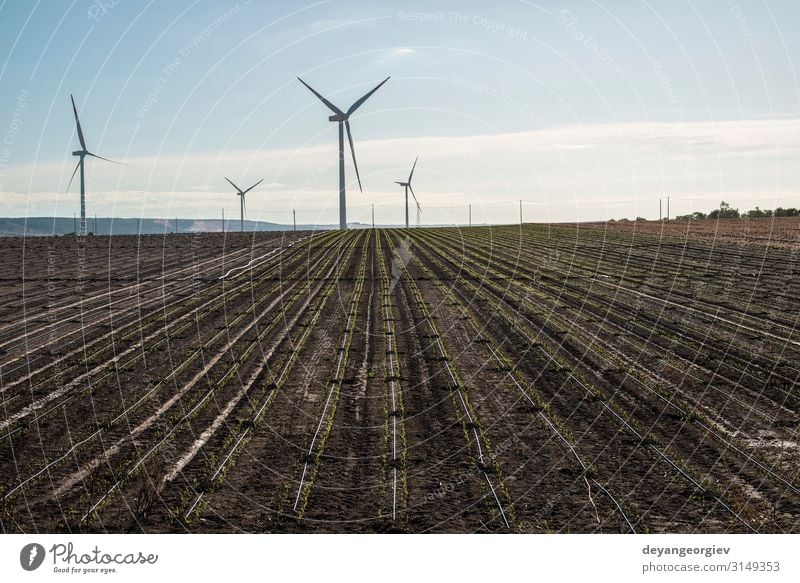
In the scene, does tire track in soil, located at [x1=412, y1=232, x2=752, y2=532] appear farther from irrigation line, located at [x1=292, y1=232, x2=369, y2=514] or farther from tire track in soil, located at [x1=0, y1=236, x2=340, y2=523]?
tire track in soil, located at [x1=0, y1=236, x2=340, y2=523]

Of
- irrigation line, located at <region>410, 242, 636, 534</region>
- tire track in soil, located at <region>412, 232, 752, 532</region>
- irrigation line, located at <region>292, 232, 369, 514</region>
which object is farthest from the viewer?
irrigation line, located at <region>292, 232, 369, 514</region>

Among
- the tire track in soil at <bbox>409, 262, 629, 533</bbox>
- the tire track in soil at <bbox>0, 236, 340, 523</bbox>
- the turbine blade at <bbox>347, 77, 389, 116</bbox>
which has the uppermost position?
the turbine blade at <bbox>347, 77, 389, 116</bbox>

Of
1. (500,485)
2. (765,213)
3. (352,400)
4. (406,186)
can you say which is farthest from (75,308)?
(765,213)

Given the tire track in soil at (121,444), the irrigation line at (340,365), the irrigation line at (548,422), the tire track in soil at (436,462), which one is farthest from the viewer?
the irrigation line at (340,365)

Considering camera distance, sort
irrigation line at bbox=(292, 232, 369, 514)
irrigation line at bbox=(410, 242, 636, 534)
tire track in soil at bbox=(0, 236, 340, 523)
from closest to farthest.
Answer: irrigation line at bbox=(410, 242, 636, 534)
tire track in soil at bbox=(0, 236, 340, 523)
irrigation line at bbox=(292, 232, 369, 514)

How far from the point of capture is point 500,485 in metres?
13.1

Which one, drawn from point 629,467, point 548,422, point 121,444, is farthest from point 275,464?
point 629,467

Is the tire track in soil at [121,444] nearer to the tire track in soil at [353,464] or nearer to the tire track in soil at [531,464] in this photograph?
the tire track in soil at [353,464]

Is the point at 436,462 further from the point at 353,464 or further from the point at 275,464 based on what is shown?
the point at 275,464

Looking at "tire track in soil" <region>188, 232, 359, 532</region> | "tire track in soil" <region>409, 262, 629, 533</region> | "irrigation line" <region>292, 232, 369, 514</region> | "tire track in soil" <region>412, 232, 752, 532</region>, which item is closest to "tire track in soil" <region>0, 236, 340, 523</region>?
"tire track in soil" <region>188, 232, 359, 532</region>

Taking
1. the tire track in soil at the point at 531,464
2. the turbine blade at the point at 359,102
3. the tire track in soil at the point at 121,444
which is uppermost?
the turbine blade at the point at 359,102

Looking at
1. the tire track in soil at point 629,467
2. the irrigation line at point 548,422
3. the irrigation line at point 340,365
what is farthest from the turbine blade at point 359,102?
the tire track in soil at point 629,467

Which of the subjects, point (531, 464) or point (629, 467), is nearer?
point (629, 467)
